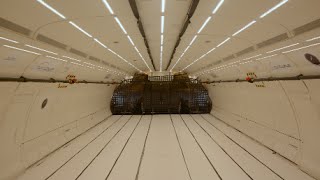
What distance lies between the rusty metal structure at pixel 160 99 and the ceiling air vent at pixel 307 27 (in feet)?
45.5

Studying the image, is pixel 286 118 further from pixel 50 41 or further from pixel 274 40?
pixel 50 41

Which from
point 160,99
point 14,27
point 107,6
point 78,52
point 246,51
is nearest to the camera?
point 14,27

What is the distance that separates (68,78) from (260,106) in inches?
342

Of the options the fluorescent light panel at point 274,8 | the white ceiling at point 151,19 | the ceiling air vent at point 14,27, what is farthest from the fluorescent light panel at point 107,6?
the fluorescent light panel at point 274,8

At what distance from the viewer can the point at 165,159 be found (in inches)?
274

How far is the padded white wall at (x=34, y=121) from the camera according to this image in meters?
5.47

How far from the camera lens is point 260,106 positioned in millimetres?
8953

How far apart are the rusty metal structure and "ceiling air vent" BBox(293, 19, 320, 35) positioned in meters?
13.9

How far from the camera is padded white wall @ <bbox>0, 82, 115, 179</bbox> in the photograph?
5473mm

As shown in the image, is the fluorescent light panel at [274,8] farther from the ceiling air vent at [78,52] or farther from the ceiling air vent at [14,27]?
the ceiling air vent at [78,52]

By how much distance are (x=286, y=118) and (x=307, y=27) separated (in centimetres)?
412

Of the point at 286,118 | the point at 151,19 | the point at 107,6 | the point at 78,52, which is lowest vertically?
the point at 286,118

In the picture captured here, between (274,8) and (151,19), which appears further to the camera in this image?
(151,19)

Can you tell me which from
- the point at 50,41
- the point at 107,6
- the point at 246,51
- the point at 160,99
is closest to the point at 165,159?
the point at 246,51
